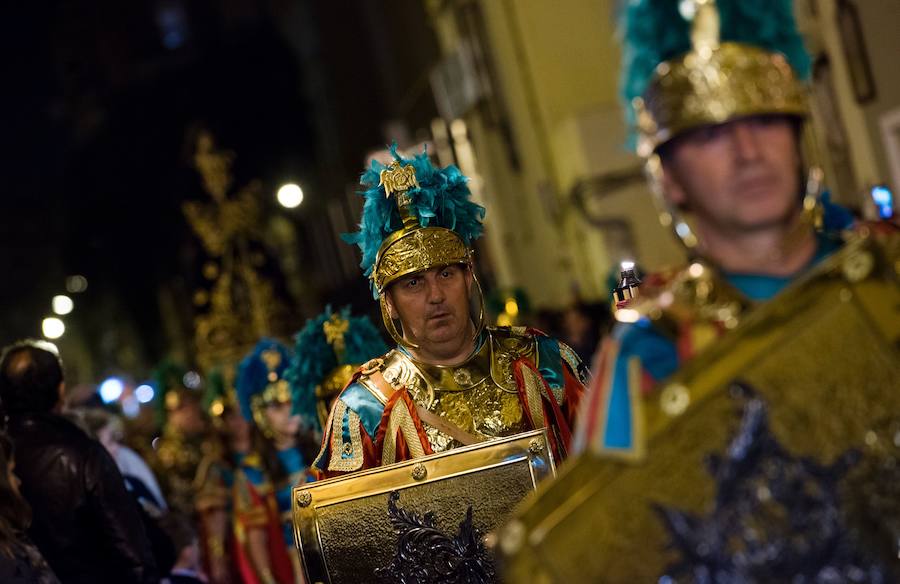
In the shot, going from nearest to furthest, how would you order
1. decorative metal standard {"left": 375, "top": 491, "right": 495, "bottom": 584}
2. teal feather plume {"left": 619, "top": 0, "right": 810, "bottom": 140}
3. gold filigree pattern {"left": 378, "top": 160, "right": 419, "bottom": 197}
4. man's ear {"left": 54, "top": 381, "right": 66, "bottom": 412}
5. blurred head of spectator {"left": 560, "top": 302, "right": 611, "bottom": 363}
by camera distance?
1. teal feather plume {"left": 619, "top": 0, "right": 810, "bottom": 140}
2. decorative metal standard {"left": 375, "top": 491, "right": 495, "bottom": 584}
3. gold filigree pattern {"left": 378, "top": 160, "right": 419, "bottom": 197}
4. man's ear {"left": 54, "top": 381, "right": 66, "bottom": 412}
5. blurred head of spectator {"left": 560, "top": 302, "right": 611, "bottom": 363}

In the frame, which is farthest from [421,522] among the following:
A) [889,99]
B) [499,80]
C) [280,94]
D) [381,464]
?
Answer: [280,94]

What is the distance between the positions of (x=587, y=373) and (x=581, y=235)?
48.5 feet

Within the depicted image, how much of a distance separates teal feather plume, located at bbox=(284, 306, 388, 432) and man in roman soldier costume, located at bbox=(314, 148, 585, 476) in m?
1.55

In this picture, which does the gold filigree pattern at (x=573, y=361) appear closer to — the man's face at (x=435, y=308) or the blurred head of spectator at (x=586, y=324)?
the man's face at (x=435, y=308)

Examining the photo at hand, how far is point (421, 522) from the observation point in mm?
4832

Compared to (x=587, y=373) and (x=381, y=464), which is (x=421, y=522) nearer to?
(x=381, y=464)

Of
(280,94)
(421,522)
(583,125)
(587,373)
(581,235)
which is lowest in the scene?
(421,522)

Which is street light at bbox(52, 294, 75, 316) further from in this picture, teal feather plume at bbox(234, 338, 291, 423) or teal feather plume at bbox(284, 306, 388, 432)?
teal feather plume at bbox(284, 306, 388, 432)

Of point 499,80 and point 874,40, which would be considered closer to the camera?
point 874,40


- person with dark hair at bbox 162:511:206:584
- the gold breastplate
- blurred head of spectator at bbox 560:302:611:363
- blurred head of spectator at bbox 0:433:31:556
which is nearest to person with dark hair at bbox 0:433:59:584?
blurred head of spectator at bbox 0:433:31:556

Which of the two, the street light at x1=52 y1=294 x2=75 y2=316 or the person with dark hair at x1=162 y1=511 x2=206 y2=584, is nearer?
the person with dark hair at x1=162 y1=511 x2=206 y2=584

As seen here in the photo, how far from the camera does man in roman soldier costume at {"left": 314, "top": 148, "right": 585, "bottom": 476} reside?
17.2 ft

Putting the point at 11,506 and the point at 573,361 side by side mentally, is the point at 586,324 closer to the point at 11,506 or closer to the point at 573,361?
the point at 573,361

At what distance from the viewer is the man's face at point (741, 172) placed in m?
3.22
